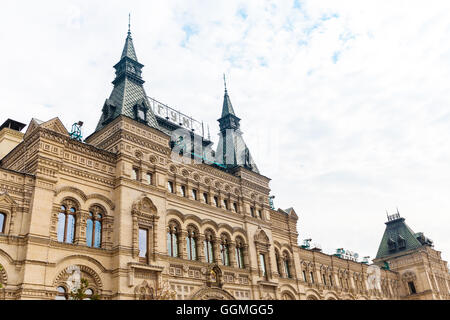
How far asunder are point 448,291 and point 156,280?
6511 centimetres

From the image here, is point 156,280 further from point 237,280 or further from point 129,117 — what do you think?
point 129,117

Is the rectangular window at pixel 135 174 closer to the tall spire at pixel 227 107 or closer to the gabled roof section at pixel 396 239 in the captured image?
the tall spire at pixel 227 107

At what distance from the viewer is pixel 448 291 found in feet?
244

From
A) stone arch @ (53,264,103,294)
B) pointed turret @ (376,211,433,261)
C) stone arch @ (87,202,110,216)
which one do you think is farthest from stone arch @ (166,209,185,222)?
pointed turret @ (376,211,433,261)

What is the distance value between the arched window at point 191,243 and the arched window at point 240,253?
5520 millimetres

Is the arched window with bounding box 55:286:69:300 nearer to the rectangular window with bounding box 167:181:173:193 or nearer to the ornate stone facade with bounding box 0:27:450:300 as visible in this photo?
the ornate stone facade with bounding box 0:27:450:300

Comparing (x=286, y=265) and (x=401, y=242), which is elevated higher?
(x=401, y=242)

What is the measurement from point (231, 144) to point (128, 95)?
14100 millimetres

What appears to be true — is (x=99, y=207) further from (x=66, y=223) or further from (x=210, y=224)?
(x=210, y=224)

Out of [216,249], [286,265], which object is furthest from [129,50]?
[286,265]

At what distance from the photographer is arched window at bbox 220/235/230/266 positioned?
37.3 m

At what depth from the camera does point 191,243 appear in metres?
34.8

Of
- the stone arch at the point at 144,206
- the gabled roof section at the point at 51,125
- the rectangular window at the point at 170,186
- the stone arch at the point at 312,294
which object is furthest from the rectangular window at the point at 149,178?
the stone arch at the point at 312,294
